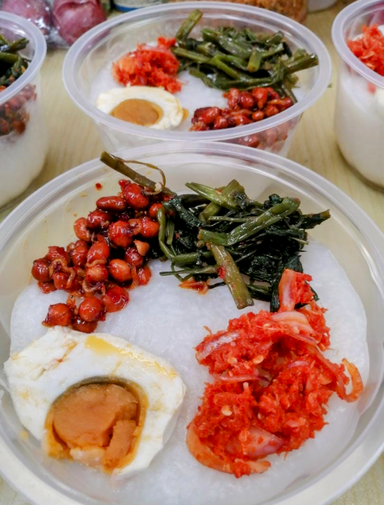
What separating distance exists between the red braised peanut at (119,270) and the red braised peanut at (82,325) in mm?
166

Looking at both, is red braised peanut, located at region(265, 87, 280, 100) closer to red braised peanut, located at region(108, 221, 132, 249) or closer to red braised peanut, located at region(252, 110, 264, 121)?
red braised peanut, located at region(252, 110, 264, 121)

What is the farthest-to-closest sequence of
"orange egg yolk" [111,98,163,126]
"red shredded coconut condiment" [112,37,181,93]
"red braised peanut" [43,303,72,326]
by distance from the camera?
"red shredded coconut condiment" [112,37,181,93]
"orange egg yolk" [111,98,163,126]
"red braised peanut" [43,303,72,326]

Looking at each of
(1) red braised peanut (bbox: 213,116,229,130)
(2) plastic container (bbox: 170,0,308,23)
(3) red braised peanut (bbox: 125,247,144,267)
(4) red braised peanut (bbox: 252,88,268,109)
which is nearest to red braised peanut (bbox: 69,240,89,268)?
(3) red braised peanut (bbox: 125,247,144,267)

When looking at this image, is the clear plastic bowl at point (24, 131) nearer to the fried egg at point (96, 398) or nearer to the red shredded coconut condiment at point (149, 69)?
the red shredded coconut condiment at point (149, 69)

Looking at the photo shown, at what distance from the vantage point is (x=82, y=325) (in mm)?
1459

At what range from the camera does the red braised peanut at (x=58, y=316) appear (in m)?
1.44

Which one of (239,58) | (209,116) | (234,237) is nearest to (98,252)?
(234,237)

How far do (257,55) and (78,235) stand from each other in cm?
131

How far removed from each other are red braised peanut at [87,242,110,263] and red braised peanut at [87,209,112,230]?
0.07 meters

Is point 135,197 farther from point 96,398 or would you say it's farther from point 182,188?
point 96,398

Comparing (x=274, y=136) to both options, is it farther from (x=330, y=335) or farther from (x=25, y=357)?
(x=25, y=357)

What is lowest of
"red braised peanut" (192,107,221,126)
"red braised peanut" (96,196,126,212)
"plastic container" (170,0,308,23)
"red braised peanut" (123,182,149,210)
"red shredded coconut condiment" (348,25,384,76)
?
"red braised peanut" (96,196,126,212)

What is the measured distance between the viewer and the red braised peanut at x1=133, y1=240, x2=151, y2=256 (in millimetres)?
1591

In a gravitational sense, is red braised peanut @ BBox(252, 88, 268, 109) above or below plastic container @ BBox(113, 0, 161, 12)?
above
